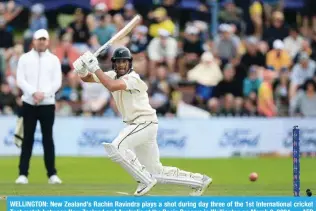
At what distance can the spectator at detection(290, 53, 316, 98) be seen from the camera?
26.1m

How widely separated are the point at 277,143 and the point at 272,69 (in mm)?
2432

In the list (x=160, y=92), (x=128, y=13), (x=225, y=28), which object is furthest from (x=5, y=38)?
(x=225, y=28)

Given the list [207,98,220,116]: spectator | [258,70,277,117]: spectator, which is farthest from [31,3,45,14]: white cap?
[258,70,277,117]: spectator

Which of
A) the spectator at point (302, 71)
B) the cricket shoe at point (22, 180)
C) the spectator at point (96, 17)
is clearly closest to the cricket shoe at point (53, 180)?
the cricket shoe at point (22, 180)

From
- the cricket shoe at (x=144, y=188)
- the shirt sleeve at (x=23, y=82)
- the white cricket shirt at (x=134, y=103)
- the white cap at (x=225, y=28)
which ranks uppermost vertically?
the white cap at (x=225, y=28)

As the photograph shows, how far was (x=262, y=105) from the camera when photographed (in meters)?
25.5

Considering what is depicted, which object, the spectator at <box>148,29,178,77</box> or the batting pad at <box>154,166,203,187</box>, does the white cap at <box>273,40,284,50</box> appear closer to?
the spectator at <box>148,29,178,77</box>

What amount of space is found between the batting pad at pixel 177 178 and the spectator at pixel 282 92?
1147 cm

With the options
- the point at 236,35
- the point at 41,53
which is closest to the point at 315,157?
the point at 236,35

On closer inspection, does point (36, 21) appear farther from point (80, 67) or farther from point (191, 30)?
point (80, 67)

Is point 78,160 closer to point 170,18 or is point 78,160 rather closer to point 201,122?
point 201,122

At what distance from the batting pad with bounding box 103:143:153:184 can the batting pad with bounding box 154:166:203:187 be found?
314 millimetres

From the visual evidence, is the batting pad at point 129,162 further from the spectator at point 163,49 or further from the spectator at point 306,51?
the spectator at point 306,51

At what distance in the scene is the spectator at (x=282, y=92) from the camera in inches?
1009
